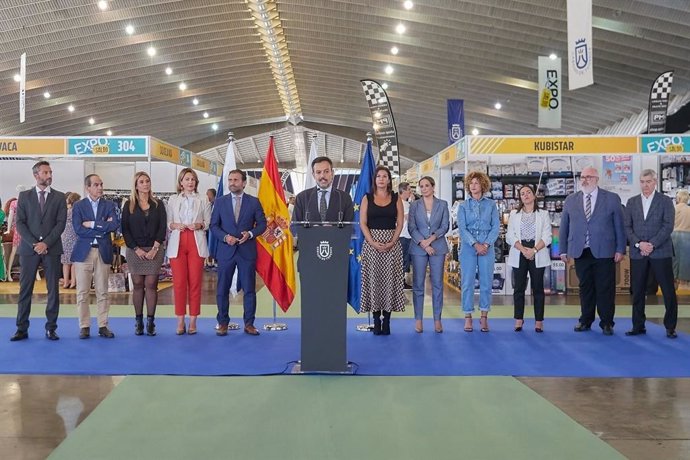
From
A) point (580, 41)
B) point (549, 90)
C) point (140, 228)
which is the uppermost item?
point (549, 90)

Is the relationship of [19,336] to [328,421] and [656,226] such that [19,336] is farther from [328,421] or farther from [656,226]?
[656,226]

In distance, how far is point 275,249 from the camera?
5.75 meters

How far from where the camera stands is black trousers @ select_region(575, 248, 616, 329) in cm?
552

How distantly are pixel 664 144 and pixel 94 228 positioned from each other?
7424mm

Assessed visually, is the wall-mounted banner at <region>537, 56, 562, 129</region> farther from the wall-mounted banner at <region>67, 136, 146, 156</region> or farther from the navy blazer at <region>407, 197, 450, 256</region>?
the wall-mounted banner at <region>67, 136, 146, 156</region>

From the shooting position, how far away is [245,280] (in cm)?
537

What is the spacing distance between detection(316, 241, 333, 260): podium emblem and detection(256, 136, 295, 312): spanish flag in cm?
174

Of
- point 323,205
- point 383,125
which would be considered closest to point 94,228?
point 323,205

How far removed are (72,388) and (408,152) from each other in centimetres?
2830

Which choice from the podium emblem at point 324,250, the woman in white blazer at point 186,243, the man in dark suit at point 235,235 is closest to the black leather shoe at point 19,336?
the woman in white blazer at point 186,243

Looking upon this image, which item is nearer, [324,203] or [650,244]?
[324,203]

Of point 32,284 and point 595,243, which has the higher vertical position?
point 595,243

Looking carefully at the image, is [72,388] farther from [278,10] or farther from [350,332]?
[278,10]

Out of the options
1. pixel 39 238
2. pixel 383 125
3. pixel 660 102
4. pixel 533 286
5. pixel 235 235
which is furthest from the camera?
pixel 660 102
